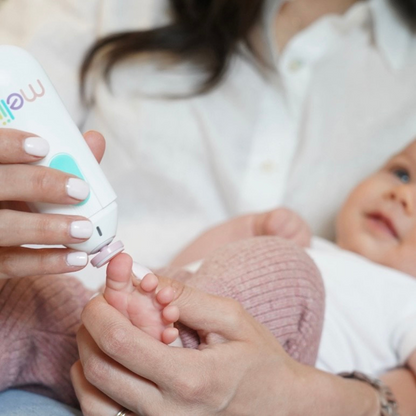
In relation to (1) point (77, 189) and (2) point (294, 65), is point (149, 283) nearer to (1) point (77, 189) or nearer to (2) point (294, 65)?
(1) point (77, 189)

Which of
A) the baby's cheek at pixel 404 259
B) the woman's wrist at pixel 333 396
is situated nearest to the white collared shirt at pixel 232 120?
the baby's cheek at pixel 404 259

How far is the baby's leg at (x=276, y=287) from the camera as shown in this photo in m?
0.80

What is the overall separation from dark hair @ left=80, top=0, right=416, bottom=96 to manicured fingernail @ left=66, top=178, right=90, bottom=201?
0.75 m

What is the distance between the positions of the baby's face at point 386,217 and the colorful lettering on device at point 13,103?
2.64 feet

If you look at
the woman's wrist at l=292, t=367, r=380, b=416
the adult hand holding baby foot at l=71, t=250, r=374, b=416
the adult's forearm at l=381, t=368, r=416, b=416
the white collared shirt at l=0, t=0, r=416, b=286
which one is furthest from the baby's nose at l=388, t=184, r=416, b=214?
the adult hand holding baby foot at l=71, t=250, r=374, b=416

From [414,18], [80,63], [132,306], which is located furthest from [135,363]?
[414,18]

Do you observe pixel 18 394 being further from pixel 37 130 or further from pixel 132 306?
pixel 37 130

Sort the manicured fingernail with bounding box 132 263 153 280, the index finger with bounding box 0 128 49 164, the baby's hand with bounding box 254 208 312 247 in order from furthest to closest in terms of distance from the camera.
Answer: the baby's hand with bounding box 254 208 312 247 < the manicured fingernail with bounding box 132 263 153 280 < the index finger with bounding box 0 128 49 164

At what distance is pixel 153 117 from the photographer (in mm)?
1253

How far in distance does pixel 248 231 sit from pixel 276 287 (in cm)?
36

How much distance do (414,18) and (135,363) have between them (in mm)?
1222

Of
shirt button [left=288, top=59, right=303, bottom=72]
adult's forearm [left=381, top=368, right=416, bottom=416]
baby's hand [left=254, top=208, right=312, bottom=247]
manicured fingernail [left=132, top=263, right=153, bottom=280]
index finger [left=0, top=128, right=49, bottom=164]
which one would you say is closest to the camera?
index finger [left=0, top=128, right=49, bottom=164]

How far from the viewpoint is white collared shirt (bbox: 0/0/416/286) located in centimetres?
124

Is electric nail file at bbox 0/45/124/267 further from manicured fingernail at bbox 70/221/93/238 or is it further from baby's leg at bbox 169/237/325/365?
baby's leg at bbox 169/237/325/365
